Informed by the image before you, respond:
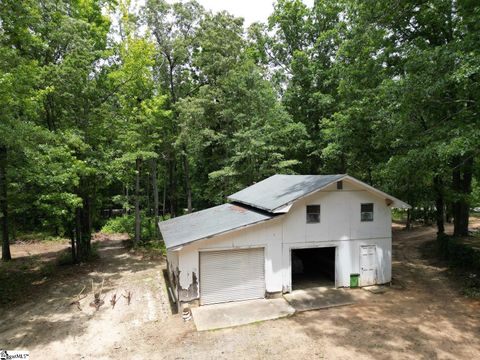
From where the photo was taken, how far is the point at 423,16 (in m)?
15.6

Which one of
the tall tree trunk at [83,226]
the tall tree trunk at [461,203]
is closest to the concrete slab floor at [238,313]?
the tall tree trunk at [83,226]

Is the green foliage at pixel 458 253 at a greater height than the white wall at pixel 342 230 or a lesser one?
lesser

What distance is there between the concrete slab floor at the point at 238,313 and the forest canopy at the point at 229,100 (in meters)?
8.06

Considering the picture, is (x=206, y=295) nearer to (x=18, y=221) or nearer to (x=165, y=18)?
(x=165, y=18)

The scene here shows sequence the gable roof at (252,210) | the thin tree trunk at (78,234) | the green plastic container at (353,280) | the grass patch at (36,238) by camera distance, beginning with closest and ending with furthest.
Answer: the gable roof at (252,210) → the green plastic container at (353,280) → the thin tree trunk at (78,234) → the grass patch at (36,238)

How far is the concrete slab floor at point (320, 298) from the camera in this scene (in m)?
11.4

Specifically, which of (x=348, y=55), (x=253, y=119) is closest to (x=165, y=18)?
(x=253, y=119)

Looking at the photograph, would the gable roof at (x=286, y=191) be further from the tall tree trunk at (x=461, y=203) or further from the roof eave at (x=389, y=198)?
the tall tree trunk at (x=461, y=203)

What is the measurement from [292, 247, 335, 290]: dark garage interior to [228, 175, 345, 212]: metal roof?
152 inches

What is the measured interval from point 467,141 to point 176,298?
1192 centimetres

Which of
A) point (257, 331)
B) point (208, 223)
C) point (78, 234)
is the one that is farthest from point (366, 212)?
point (78, 234)

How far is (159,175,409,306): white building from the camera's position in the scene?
1144 centimetres

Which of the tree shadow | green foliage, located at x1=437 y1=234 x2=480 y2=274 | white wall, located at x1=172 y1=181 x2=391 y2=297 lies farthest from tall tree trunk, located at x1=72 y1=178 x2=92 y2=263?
green foliage, located at x1=437 y1=234 x2=480 y2=274

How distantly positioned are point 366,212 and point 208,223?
22.8ft
